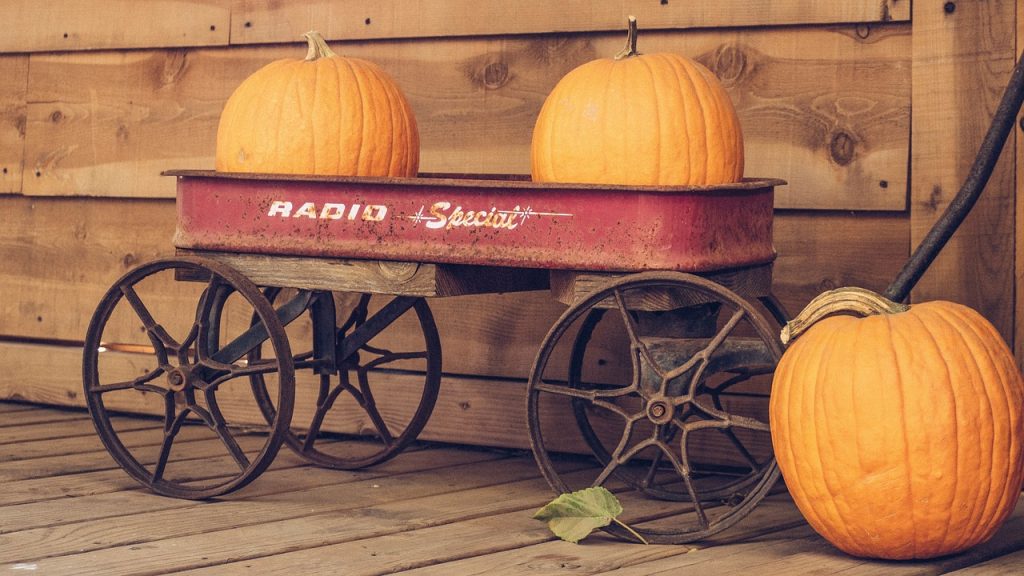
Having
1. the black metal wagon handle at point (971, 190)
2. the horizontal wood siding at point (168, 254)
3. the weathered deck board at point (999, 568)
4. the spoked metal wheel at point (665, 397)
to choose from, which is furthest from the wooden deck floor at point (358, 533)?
the black metal wagon handle at point (971, 190)

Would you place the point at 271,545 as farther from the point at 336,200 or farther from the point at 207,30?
the point at 207,30

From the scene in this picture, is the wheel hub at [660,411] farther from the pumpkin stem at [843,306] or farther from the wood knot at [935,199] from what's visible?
the wood knot at [935,199]

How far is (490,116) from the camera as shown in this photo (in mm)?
3439

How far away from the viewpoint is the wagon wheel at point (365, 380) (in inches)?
124

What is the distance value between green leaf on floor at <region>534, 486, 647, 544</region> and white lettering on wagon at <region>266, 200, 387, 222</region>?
0.68 m

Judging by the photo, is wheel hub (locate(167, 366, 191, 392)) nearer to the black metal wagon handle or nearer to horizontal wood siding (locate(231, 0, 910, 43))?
horizontal wood siding (locate(231, 0, 910, 43))

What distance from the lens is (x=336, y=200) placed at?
2.71 m

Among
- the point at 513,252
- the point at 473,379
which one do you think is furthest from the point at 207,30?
the point at 513,252

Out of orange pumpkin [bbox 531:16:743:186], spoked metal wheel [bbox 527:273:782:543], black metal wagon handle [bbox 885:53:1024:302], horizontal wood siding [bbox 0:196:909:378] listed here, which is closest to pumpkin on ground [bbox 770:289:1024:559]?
spoked metal wheel [bbox 527:273:782:543]

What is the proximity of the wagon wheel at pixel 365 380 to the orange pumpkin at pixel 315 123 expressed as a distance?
0.37 metres

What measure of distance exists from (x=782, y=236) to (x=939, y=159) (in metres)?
0.40

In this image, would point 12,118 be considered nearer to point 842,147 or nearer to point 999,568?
point 842,147

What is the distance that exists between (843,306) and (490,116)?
1.31m

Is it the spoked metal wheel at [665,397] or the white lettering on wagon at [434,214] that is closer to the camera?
the spoked metal wheel at [665,397]
